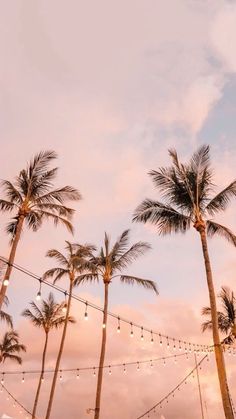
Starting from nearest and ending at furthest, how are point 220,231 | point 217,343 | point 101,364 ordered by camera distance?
point 217,343
point 220,231
point 101,364

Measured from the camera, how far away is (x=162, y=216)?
55.3 ft

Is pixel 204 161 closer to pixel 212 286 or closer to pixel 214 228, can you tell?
pixel 214 228

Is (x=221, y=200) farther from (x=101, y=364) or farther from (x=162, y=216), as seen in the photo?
(x=101, y=364)

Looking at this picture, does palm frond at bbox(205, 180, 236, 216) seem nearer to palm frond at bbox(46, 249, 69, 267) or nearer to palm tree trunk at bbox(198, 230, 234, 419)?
palm tree trunk at bbox(198, 230, 234, 419)

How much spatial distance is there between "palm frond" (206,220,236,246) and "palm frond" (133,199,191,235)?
934 millimetres

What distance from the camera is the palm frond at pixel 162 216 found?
54.4 ft

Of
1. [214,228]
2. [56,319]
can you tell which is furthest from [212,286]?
[56,319]

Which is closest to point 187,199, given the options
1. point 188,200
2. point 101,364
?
point 188,200

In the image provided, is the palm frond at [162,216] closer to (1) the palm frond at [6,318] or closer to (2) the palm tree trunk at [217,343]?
(2) the palm tree trunk at [217,343]

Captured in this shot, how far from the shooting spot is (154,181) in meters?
17.0

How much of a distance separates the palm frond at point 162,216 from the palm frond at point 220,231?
93 centimetres

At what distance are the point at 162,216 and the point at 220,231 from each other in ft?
8.33

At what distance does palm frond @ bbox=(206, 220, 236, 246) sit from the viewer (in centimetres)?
1610

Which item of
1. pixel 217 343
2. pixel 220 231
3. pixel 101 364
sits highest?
pixel 220 231
